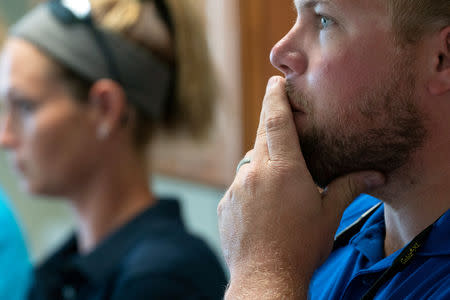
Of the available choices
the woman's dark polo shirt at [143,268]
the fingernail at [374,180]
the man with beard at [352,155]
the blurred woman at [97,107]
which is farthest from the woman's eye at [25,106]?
the fingernail at [374,180]

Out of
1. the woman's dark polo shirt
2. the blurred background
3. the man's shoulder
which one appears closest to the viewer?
the man's shoulder

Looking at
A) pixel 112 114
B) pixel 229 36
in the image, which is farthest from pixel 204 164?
pixel 112 114

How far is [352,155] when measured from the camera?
0.66m

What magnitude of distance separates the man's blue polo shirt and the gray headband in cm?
74

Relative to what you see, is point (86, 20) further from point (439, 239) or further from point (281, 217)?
point (439, 239)

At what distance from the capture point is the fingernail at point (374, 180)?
0.66m

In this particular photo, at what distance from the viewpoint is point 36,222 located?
95.4 inches

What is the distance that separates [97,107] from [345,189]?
872mm

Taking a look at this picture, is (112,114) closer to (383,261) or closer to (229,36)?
(229,36)

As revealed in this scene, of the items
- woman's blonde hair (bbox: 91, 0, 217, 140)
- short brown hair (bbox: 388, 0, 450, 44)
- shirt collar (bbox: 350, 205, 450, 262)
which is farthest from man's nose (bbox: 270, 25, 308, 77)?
woman's blonde hair (bbox: 91, 0, 217, 140)

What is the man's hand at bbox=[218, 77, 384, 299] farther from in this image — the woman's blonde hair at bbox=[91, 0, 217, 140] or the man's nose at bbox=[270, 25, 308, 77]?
the woman's blonde hair at bbox=[91, 0, 217, 140]

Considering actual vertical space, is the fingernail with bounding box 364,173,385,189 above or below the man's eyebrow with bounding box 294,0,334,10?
below

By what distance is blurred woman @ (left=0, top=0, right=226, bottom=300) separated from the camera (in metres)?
1.37

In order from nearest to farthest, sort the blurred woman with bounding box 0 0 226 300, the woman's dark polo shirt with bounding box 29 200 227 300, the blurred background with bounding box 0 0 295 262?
the woman's dark polo shirt with bounding box 29 200 227 300 < the blurred woman with bounding box 0 0 226 300 < the blurred background with bounding box 0 0 295 262
